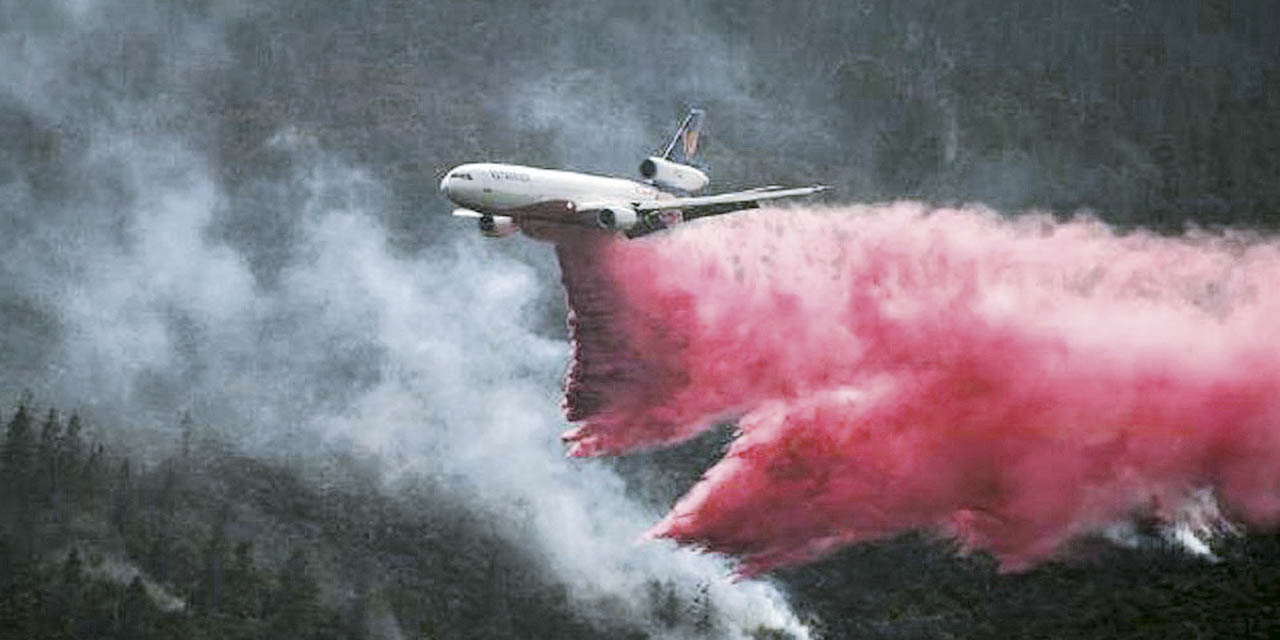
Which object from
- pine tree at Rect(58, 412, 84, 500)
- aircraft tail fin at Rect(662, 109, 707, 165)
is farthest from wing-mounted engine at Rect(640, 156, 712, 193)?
pine tree at Rect(58, 412, 84, 500)

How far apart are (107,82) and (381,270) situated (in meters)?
31.3

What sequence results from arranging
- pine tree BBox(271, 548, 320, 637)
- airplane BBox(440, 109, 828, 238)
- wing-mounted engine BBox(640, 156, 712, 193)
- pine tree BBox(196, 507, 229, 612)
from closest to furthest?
airplane BBox(440, 109, 828, 238)
wing-mounted engine BBox(640, 156, 712, 193)
pine tree BBox(271, 548, 320, 637)
pine tree BBox(196, 507, 229, 612)

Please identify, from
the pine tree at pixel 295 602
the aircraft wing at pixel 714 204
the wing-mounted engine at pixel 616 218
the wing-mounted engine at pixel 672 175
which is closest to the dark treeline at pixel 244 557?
the pine tree at pixel 295 602

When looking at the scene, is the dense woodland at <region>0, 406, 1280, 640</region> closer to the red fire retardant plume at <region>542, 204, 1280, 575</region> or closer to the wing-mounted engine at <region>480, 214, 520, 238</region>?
the red fire retardant plume at <region>542, 204, 1280, 575</region>

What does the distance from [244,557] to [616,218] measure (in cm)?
3132

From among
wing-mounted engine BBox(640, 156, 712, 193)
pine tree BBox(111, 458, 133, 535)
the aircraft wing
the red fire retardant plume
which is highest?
wing-mounted engine BBox(640, 156, 712, 193)

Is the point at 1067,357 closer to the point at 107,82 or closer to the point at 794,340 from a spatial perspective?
the point at 794,340

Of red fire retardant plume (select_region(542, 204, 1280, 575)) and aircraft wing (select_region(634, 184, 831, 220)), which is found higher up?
aircraft wing (select_region(634, 184, 831, 220))

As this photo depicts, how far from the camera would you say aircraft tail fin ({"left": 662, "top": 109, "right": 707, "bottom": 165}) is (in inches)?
3182

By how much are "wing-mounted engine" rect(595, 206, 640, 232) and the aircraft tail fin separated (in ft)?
32.8

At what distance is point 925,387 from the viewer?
77125 millimetres

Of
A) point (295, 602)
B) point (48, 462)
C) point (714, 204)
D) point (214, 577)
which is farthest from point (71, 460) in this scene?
point (714, 204)

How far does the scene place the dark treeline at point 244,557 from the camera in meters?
87.8

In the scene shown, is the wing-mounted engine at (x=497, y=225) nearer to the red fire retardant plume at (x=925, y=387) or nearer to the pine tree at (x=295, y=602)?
the red fire retardant plume at (x=925, y=387)
